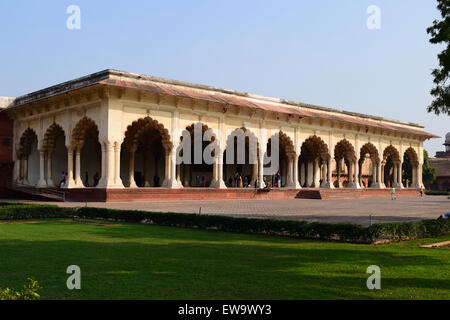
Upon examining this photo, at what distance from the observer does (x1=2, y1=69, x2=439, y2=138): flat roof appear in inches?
854

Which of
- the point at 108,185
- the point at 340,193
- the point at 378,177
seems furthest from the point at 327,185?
the point at 108,185

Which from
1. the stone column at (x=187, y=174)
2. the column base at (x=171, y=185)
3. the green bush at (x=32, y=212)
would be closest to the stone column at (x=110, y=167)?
the column base at (x=171, y=185)

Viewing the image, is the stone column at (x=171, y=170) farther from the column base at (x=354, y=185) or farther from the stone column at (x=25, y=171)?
the column base at (x=354, y=185)

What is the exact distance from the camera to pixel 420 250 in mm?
7828

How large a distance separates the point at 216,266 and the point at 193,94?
1846 centimetres

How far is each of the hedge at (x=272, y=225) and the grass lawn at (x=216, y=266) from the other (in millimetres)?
397

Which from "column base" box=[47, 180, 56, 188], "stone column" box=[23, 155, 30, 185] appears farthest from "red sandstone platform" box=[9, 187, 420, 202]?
"stone column" box=[23, 155, 30, 185]

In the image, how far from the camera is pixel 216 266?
6.19 metres

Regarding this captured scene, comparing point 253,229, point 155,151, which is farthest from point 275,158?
point 253,229

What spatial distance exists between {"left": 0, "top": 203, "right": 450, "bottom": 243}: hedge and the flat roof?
27.7ft

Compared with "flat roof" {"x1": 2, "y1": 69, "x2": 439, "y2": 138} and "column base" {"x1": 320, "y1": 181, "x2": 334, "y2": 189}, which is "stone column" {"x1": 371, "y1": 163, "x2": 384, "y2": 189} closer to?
"flat roof" {"x1": 2, "y1": 69, "x2": 439, "y2": 138}

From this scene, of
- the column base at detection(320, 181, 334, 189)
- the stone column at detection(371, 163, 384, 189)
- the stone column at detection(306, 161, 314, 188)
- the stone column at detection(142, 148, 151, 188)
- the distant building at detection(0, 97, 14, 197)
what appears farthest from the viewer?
the stone column at detection(371, 163, 384, 189)

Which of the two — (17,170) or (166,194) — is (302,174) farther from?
(17,170)
